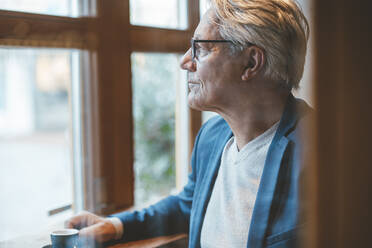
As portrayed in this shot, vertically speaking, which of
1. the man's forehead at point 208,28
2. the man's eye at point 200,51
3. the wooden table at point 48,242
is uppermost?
the man's forehead at point 208,28

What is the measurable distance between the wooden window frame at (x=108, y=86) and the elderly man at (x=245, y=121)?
0.28 m

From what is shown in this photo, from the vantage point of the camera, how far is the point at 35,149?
1.22 metres

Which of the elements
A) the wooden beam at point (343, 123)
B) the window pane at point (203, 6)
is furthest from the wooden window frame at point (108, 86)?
the wooden beam at point (343, 123)

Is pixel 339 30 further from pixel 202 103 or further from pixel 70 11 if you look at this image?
pixel 70 11

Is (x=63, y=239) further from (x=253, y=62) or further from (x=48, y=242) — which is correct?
(x=253, y=62)

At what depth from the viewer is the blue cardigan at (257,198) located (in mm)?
792

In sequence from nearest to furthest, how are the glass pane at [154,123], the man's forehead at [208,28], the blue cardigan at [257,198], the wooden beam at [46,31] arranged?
the blue cardigan at [257,198]
the man's forehead at [208,28]
the wooden beam at [46,31]
the glass pane at [154,123]

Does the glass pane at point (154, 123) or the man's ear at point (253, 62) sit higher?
the man's ear at point (253, 62)

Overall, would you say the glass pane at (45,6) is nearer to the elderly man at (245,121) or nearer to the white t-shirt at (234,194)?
the elderly man at (245,121)

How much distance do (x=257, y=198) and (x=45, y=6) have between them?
833 mm

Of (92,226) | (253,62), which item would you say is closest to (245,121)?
(253,62)

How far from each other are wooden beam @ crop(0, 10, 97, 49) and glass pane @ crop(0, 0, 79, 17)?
0.6 inches

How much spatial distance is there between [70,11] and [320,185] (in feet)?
3.80

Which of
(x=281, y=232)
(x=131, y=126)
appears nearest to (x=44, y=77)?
(x=131, y=126)
